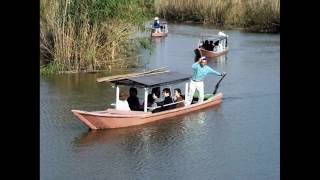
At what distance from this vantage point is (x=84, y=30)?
1709cm

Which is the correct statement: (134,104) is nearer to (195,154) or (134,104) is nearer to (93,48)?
(195,154)

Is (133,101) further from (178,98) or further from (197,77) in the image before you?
(197,77)

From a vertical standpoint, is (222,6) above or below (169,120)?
above

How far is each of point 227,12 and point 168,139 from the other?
25.0 metres

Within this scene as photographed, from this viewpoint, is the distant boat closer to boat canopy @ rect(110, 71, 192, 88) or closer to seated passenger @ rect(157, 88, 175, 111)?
boat canopy @ rect(110, 71, 192, 88)

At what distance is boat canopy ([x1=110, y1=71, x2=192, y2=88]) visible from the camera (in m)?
11.2

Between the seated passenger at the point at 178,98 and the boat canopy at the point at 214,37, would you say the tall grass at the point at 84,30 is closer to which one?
the seated passenger at the point at 178,98

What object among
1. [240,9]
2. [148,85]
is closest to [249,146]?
[148,85]

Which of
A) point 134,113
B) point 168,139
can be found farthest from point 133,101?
point 168,139

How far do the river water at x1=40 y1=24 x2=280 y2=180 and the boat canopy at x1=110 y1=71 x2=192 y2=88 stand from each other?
757mm

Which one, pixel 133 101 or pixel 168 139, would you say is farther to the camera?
pixel 133 101

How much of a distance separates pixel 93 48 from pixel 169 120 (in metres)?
6.09

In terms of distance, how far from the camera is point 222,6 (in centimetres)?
3478
